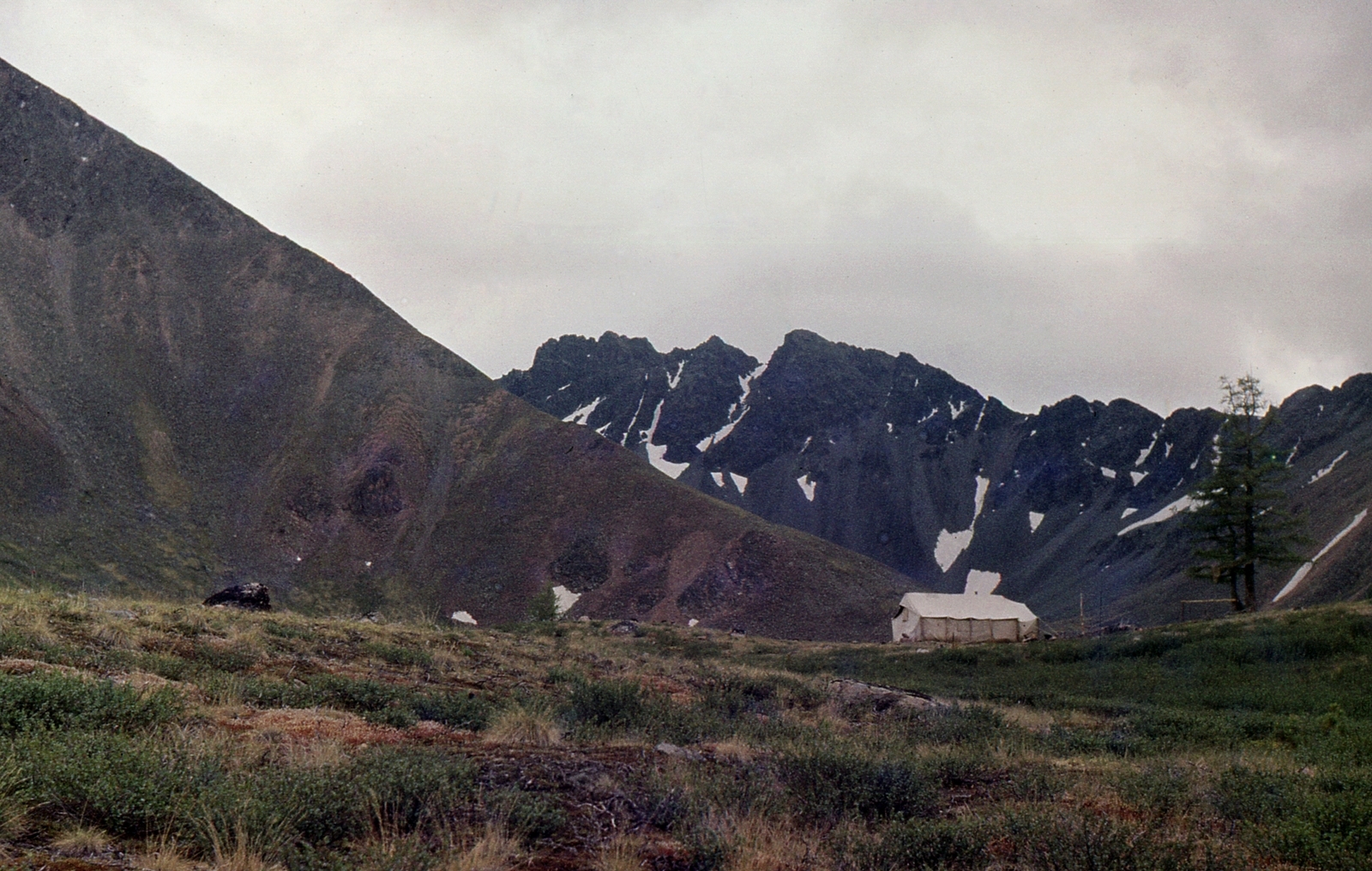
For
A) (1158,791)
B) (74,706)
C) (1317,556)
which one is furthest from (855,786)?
(1317,556)

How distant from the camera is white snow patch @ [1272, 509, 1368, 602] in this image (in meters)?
68.9

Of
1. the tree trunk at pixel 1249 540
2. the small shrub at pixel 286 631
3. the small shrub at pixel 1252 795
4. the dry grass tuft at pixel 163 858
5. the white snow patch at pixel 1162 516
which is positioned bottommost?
the small shrub at pixel 286 631

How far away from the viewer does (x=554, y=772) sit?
5895 mm

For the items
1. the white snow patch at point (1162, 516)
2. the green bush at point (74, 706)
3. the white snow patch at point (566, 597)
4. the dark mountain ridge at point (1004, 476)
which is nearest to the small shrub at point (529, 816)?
the green bush at point (74, 706)

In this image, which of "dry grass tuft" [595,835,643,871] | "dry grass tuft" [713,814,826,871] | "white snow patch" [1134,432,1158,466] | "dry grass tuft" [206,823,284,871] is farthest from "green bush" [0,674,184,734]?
"white snow patch" [1134,432,1158,466]

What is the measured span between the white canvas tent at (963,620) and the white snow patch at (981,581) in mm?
86459

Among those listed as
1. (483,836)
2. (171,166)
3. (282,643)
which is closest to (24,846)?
(483,836)

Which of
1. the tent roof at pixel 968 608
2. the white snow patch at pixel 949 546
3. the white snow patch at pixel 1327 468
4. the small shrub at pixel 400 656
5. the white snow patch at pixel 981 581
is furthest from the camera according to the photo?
the white snow patch at pixel 949 546

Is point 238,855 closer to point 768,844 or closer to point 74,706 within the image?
point 768,844

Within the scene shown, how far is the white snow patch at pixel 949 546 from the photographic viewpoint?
150500mm

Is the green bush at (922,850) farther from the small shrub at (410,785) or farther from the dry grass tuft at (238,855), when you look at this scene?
the dry grass tuft at (238,855)

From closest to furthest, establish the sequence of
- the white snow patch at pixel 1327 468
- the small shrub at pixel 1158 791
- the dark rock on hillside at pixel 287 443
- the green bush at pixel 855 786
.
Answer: the green bush at pixel 855 786 < the small shrub at pixel 1158 791 < the dark rock on hillside at pixel 287 443 < the white snow patch at pixel 1327 468

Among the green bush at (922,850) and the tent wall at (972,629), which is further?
the tent wall at (972,629)

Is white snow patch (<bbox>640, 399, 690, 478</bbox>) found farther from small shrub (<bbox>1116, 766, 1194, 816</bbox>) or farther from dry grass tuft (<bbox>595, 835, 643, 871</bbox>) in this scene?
dry grass tuft (<bbox>595, 835, 643, 871</bbox>)
